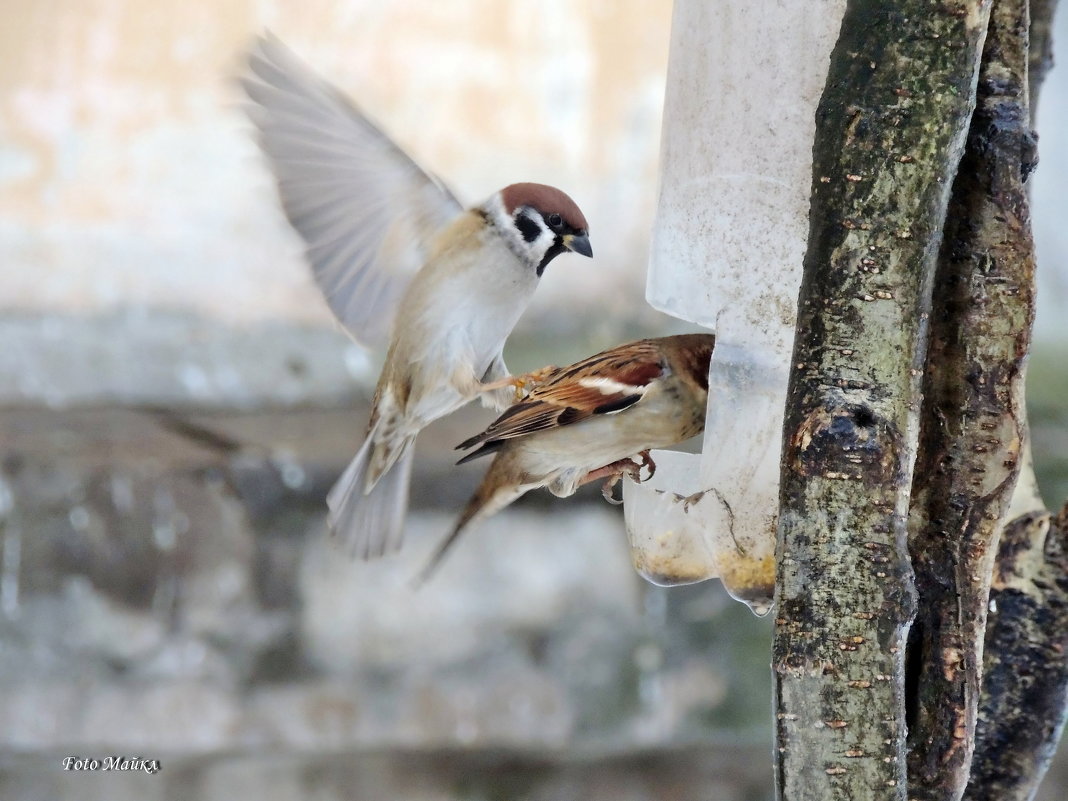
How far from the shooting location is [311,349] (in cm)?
407

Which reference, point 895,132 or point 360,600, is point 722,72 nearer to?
point 895,132

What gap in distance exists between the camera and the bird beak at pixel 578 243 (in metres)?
1.44

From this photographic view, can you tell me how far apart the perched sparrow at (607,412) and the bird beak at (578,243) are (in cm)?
12

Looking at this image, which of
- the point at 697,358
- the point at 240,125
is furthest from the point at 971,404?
the point at 240,125

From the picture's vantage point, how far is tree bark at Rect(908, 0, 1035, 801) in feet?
3.79

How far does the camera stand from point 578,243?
1.45m

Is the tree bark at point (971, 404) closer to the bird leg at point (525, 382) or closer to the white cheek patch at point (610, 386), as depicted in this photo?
the white cheek patch at point (610, 386)

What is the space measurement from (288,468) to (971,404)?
2.43 metres

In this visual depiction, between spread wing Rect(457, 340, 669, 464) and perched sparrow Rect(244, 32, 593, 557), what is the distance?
13 centimetres

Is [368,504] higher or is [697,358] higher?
[697,358]

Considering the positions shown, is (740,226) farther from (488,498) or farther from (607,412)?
(488,498)

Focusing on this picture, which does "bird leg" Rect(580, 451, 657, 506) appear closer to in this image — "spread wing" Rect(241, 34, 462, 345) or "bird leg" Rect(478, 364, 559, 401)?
"bird leg" Rect(478, 364, 559, 401)

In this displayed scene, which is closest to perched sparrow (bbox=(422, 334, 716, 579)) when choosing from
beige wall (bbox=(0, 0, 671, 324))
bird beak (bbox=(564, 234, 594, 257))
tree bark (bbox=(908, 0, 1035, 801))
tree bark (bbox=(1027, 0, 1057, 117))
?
bird beak (bbox=(564, 234, 594, 257))

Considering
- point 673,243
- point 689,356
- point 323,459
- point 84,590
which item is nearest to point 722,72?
point 673,243
